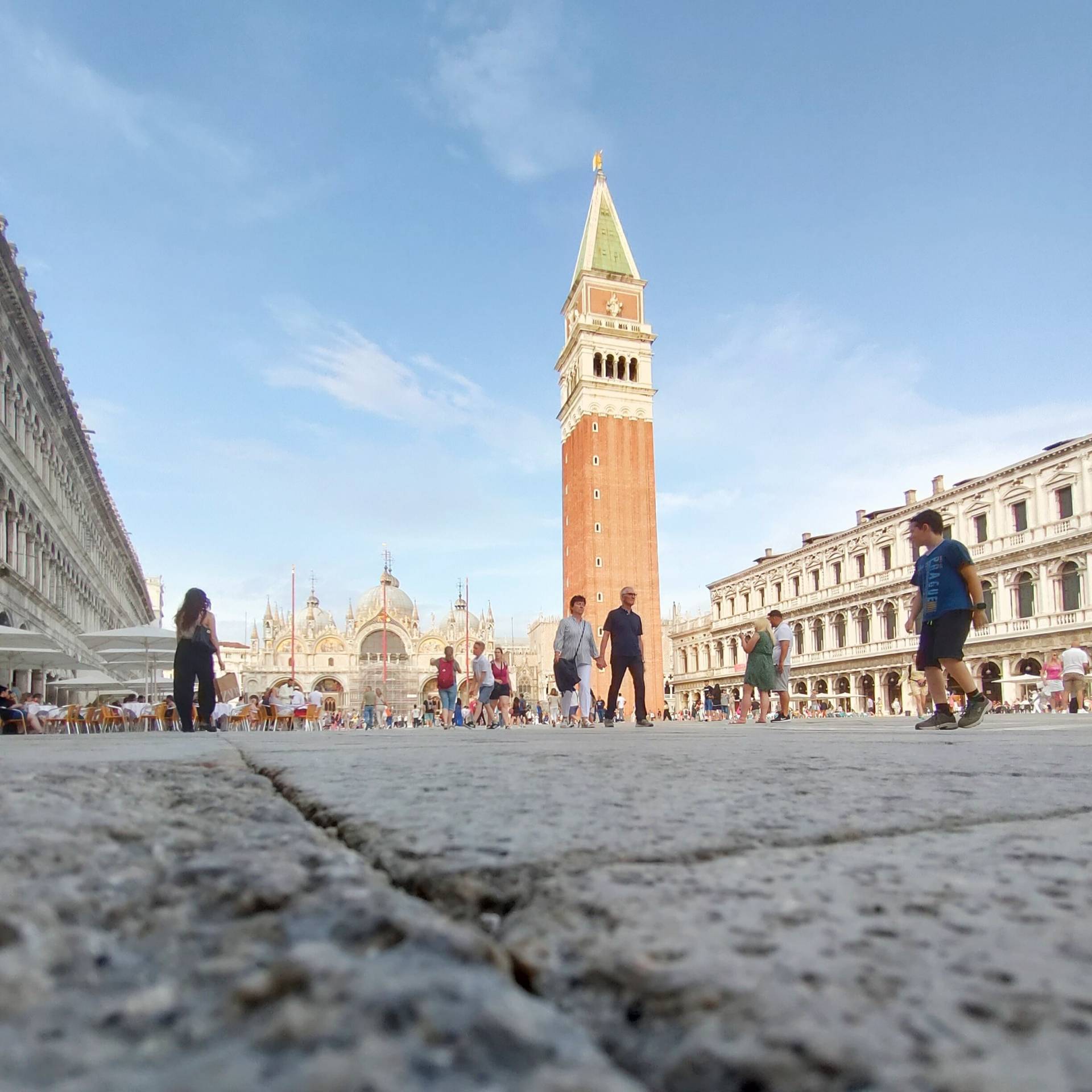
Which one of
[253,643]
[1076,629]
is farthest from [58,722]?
[253,643]

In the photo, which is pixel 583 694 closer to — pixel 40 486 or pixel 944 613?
pixel 944 613

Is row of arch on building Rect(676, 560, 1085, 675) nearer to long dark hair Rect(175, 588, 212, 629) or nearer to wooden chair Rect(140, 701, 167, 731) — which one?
wooden chair Rect(140, 701, 167, 731)

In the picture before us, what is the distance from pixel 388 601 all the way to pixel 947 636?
5296cm

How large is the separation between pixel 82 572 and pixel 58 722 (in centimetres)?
1516

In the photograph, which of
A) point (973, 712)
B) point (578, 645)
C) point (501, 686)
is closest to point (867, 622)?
point (501, 686)

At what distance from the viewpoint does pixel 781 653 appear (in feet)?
31.1

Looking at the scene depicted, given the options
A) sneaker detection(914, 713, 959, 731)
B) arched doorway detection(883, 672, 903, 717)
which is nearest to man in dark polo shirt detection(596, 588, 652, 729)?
sneaker detection(914, 713, 959, 731)

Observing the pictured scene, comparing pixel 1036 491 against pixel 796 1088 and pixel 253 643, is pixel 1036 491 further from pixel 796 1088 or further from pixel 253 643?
pixel 253 643

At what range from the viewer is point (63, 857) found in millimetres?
786

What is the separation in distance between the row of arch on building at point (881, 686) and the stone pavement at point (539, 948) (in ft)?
82.9

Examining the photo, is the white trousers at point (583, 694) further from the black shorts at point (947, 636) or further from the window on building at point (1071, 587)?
the window on building at point (1071, 587)

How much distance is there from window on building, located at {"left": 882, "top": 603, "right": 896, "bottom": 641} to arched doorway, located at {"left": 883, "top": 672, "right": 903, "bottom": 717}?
1373 mm

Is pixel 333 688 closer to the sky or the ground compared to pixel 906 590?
closer to the ground

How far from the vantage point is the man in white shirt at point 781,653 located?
9.17 meters
